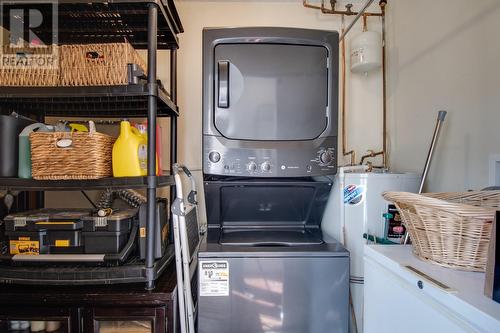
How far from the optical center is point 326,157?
4.74ft

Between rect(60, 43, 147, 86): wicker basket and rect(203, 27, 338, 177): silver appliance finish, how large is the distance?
1.34ft

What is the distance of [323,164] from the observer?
1.44m

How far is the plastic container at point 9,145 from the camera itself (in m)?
1.24

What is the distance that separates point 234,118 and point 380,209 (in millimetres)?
962

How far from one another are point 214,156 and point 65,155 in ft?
2.29

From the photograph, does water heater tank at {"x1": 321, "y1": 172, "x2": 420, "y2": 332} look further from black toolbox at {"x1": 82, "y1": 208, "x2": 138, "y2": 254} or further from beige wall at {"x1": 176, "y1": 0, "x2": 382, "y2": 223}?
black toolbox at {"x1": 82, "y1": 208, "x2": 138, "y2": 254}

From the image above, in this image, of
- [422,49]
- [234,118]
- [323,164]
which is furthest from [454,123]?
[234,118]

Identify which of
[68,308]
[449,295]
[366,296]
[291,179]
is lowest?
[68,308]

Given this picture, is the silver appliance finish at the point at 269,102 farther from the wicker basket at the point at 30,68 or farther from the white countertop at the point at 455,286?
the wicker basket at the point at 30,68

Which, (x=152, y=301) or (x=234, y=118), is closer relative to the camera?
(x=152, y=301)

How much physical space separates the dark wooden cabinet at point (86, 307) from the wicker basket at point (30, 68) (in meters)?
0.98

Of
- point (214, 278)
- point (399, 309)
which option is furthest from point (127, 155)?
point (399, 309)

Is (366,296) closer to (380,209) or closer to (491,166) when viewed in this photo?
(380,209)

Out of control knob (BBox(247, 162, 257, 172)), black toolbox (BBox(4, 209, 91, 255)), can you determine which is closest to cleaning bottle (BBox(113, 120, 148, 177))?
black toolbox (BBox(4, 209, 91, 255))
